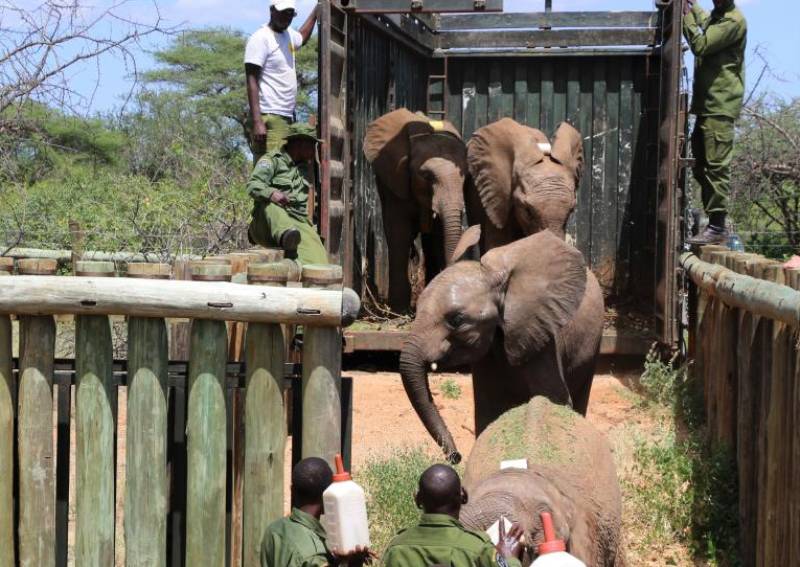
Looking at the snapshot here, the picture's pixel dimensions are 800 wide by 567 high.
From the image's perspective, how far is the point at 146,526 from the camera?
491 centimetres

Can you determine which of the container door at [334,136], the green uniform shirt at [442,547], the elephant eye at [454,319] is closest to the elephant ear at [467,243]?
the elephant eye at [454,319]

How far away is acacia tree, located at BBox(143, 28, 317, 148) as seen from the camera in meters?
34.7

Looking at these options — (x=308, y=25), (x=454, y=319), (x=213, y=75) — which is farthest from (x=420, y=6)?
(x=213, y=75)

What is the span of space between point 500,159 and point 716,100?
1865 millimetres

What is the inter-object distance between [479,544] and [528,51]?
34.0 ft

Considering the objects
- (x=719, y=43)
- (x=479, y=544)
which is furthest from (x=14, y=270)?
(x=719, y=43)

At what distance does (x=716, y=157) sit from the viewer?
1112 cm

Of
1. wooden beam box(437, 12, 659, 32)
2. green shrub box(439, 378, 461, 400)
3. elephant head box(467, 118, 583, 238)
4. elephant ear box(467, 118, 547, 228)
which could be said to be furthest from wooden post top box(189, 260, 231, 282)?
wooden beam box(437, 12, 659, 32)

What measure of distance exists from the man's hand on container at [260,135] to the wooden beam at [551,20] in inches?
178

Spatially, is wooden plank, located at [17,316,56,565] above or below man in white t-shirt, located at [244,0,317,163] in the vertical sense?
below

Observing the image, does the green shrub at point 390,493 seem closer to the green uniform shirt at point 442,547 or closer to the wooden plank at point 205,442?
the wooden plank at point 205,442

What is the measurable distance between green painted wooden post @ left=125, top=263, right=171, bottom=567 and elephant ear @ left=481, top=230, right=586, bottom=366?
102 inches

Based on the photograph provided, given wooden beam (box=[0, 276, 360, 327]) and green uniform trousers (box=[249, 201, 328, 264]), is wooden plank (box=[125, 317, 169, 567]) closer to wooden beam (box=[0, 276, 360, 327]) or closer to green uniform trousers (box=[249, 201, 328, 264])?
wooden beam (box=[0, 276, 360, 327])

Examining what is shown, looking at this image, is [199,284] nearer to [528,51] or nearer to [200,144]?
[528,51]
